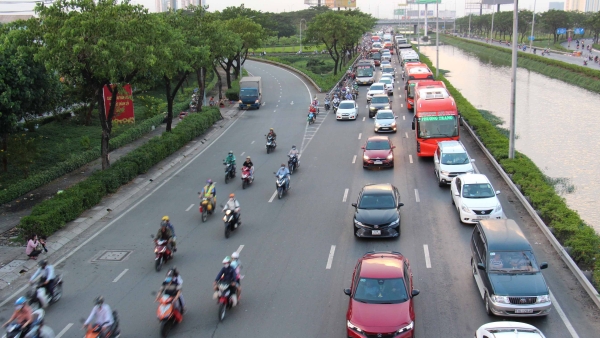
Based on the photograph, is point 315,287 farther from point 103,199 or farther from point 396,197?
point 103,199

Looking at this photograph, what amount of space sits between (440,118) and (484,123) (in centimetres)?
812

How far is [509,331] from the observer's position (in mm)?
11133

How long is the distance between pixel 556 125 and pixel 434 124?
1794 cm

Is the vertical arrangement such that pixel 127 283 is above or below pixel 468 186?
below

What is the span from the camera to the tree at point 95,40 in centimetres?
2423

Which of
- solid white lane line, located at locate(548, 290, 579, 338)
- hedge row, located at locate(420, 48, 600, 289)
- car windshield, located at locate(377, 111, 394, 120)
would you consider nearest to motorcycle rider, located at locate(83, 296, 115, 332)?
solid white lane line, located at locate(548, 290, 579, 338)

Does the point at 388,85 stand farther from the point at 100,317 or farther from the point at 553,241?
the point at 100,317

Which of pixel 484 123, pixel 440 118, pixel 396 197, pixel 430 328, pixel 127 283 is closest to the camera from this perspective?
pixel 430 328

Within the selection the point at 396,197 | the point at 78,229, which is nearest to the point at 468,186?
the point at 396,197

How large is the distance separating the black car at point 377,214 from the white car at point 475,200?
2.28 m

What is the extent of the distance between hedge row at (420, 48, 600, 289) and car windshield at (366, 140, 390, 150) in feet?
17.0

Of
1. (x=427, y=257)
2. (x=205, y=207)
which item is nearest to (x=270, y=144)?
(x=205, y=207)

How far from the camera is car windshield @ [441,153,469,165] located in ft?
82.3

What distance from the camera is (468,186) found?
2098cm
